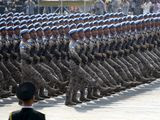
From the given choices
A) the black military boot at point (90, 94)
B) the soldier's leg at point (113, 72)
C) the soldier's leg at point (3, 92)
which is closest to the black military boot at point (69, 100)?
the black military boot at point (90, 94)

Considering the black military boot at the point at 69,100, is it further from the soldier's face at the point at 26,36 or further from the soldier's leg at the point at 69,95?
the soldier's face at the point at 26,36

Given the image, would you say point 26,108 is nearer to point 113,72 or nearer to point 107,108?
point 107,108

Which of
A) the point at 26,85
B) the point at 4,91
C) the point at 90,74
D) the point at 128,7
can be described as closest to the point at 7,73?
the point at 4,91

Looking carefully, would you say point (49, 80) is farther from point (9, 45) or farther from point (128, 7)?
point (128, 7)

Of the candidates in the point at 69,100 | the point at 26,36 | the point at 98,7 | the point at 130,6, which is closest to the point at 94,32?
the point at 26,36

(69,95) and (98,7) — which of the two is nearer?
(69,95)

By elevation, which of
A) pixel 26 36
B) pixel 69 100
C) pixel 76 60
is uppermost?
pixel 26 36

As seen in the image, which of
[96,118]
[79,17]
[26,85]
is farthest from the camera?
[79,17]

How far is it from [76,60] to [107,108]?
1.37m

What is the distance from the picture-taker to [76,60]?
1686cm

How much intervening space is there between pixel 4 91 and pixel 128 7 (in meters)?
18.1

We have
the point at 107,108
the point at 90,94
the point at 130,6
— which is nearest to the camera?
the point at 107,108

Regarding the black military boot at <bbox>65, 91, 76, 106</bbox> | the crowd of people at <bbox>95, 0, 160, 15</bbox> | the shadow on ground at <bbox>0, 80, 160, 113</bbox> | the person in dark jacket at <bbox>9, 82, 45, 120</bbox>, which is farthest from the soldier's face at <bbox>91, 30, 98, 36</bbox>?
the crowd of people at <bbox>95, 0, 160, 15</bbox>

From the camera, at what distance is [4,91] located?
18031 millimetres
